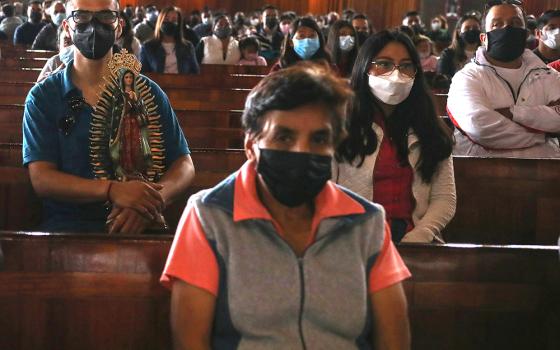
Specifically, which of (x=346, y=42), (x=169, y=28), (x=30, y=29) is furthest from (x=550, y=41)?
(x=30, y=29)

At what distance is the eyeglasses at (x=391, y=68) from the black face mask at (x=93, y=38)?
39.8 inches

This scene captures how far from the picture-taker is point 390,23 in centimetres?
2252

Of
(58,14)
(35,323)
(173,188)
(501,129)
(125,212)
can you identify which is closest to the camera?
(35,323)

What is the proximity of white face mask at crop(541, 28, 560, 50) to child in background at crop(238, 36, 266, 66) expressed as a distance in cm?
455

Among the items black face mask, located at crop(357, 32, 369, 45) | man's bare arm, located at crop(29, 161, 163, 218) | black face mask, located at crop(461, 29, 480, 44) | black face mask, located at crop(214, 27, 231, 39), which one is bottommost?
man's bare arm, located at crop(29, 161, 163, 218)

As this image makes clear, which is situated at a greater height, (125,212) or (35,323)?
(125,212)

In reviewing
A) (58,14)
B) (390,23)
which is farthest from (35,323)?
(390,23)

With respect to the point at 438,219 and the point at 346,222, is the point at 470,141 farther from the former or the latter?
the point at 346,222

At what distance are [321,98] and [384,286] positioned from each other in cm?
47

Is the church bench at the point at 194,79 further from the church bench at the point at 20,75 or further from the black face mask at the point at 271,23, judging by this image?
the black face mask at the point at 271,23

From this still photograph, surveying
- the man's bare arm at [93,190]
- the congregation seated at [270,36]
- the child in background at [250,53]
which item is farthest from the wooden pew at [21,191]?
the congregation seated at [270,36]

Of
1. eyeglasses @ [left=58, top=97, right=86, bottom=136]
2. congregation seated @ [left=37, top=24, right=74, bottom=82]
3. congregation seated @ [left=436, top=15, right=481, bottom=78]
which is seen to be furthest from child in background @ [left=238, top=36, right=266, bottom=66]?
eyeglasses @ [left=58, top=97, right=86, bottom=136]

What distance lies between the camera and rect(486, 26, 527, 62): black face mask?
4.77 metres

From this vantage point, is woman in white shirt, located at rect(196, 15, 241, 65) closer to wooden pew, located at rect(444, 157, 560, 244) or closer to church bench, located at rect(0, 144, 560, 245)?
church bench, located at rect(0, 144, 560, 245)
